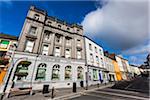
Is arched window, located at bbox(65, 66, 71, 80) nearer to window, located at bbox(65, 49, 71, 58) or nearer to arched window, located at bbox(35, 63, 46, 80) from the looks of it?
window, located at bbox(65, 49, 71, 58)

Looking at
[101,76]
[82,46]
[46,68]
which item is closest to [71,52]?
[82,46]

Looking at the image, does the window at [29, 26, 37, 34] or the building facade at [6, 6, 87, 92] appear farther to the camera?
the window at [29, 26, 37, 34]

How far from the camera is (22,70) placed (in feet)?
48.6

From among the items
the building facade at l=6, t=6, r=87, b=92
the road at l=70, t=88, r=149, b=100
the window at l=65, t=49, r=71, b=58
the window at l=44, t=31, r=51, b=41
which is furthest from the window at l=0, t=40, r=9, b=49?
the road at l=70, t=88, r=149, b=100

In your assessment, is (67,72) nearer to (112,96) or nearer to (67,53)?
(67,53)

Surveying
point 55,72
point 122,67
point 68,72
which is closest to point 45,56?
point 55,72

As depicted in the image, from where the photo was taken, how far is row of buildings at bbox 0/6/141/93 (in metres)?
14.4

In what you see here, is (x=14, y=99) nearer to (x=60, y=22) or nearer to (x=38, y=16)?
(x=38, y=16)

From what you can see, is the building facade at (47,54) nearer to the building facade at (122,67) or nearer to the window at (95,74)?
the window at (95,74)

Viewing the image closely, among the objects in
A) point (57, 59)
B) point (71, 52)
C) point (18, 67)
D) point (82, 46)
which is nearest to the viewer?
point (18, 67)

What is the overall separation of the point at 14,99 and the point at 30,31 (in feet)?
38.8

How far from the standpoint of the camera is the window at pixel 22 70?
14164 mm

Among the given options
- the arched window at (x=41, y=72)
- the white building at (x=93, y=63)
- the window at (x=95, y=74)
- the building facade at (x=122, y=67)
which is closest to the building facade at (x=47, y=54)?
the arched window at (x=41, y=72)

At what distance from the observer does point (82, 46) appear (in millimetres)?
23531
